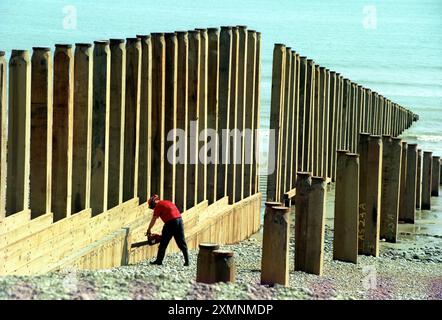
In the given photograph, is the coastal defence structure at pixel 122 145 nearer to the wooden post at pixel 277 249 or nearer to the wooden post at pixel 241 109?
the wooden post at pixel 241 109

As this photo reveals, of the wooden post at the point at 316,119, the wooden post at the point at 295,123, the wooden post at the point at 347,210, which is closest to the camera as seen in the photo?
the wooden post at the point at 347,210

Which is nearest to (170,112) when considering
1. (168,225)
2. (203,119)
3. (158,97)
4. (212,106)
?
(158,97)

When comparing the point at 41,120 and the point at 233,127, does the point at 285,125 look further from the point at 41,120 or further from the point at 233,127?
the point at 41,120

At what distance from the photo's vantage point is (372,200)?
61.0ft

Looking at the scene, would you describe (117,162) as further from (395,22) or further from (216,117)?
(395,22)

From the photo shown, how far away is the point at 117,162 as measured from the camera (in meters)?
15.9

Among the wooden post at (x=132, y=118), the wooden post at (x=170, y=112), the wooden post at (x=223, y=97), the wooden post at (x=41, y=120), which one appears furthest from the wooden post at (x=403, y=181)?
the wooden post at (x=41, y=120)

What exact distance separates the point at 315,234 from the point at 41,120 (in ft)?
13.1

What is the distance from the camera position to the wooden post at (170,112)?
17984mm

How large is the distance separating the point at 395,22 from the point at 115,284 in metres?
132

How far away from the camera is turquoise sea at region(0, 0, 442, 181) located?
2689 inches

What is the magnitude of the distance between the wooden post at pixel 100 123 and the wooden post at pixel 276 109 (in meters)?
7.72

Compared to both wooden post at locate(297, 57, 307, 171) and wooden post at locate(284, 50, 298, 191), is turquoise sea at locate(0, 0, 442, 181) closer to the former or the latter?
wooden post at locate(297, 57, 307, 171)

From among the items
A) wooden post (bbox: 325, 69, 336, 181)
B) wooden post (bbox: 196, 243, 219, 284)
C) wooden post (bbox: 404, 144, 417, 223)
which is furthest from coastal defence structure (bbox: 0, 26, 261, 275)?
wooden post (bbox: 325, 69, 336, 181)
